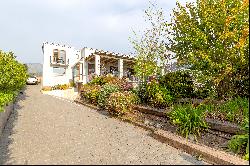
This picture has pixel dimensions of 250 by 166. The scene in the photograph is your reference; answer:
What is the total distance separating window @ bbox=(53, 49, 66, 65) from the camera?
149 ft

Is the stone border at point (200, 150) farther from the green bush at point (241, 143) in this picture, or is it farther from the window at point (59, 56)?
the window at point (59, 56)

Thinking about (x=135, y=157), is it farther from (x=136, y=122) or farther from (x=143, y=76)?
(x=143, y=76)

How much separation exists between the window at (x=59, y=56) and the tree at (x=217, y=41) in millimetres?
35052

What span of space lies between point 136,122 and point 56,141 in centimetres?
408

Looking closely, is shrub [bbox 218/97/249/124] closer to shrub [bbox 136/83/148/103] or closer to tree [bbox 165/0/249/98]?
tree [bbox 165/0/249/98]

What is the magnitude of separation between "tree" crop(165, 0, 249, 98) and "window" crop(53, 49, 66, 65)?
35.1 metres

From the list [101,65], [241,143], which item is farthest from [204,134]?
[101,65]

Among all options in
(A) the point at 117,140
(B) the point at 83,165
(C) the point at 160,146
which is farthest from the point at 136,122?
(B) the point at 83,165

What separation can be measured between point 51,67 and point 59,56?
2127mm

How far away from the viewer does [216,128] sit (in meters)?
9.48

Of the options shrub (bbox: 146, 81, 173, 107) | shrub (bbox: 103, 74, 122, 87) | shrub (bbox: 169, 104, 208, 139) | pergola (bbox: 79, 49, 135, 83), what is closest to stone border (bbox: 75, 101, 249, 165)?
shrub (bbox: 169, 104, 208, 139)

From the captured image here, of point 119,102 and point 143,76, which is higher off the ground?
point 143,76

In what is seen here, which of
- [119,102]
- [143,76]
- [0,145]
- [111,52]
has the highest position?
[111,52]

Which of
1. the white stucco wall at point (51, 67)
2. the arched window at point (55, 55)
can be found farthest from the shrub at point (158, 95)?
the arched window at point (55, 55)
